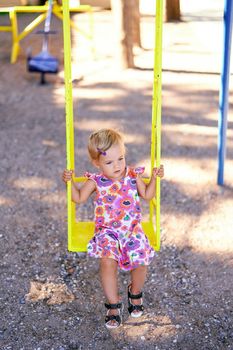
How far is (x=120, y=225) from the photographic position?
2.96m

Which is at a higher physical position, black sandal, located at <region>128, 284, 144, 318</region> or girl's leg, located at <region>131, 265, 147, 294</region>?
girl's leg, located at <region>131, 265, 147, 294</region>

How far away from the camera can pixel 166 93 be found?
6.55m

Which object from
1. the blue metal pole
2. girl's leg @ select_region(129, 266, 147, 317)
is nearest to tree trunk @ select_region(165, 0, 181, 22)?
the blue metal pole

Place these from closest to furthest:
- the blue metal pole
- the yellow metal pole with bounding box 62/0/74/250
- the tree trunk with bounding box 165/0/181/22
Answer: the yellow metal pole with bounding box 62/0/74/250
the blue metal pole
the tree trunk with bounding box 165/0/181/22

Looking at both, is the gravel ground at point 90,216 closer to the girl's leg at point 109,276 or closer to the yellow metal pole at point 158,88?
the girl's leg at point 109,276

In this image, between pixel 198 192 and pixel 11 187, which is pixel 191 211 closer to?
pixel 198 192

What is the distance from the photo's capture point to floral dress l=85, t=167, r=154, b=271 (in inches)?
114

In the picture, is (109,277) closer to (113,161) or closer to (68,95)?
(113,161)

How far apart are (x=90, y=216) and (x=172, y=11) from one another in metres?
7.63

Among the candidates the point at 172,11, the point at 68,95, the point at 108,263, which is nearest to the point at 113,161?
the point at 68,95

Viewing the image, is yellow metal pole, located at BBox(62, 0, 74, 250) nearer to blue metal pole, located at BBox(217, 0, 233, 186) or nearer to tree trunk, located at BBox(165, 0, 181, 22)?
blue metal pole, located at BBox(217, 0, 233, 186)

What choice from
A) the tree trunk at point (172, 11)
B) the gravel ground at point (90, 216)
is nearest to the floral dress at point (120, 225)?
the gravel ground at point (90, 216)

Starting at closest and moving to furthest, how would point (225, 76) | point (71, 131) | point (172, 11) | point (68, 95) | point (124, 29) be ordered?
1. point (68, 95)
2. point (71, 131)
3. point (225, 76)
4. point (124, 29)
5. point (172, 11)

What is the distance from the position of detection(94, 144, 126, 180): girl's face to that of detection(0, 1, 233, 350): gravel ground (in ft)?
2.57
